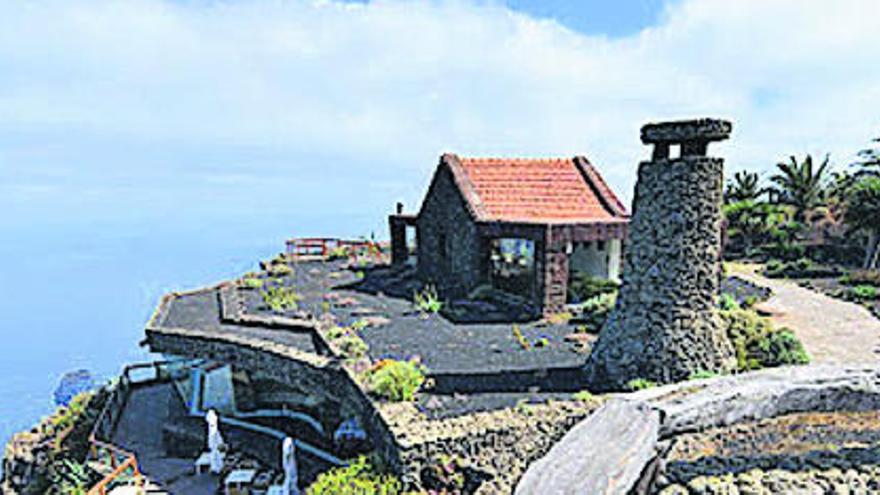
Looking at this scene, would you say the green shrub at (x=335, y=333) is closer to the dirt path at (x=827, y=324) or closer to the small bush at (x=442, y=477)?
the small bush at (x=442, y=477)

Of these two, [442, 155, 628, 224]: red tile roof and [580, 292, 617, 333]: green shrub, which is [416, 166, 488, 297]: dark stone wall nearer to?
[442, 155, 628, 224]: red tile roof

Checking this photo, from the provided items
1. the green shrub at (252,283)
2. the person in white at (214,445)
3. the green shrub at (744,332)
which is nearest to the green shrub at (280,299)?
the green shrub at (252,283)

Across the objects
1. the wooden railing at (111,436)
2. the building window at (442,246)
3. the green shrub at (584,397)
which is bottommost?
the wooden railing at (111,436)

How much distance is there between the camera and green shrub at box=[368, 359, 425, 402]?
369 inches

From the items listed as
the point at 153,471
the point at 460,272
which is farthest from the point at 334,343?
the point at 460,272

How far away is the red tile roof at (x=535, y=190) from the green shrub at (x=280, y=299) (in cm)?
742

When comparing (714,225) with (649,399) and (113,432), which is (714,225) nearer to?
(649,399)

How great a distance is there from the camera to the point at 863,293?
62.0 ft

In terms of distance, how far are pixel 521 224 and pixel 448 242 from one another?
14.1 feet

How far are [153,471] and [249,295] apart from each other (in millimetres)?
7581

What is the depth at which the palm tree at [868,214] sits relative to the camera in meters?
24.2

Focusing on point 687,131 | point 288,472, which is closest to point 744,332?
point 687,131

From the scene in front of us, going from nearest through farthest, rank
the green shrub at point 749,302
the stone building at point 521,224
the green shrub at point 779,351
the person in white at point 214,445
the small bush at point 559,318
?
the green shrub at point 779,351 < the person in white at point 214,445 < the small bush at point 559,318 < the stone building at point 521,224 < the green shrub at point 749,302

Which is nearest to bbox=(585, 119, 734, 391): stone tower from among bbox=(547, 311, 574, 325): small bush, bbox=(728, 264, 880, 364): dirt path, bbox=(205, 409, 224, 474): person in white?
bbox=(728, 264, 880, 364): dirt path
